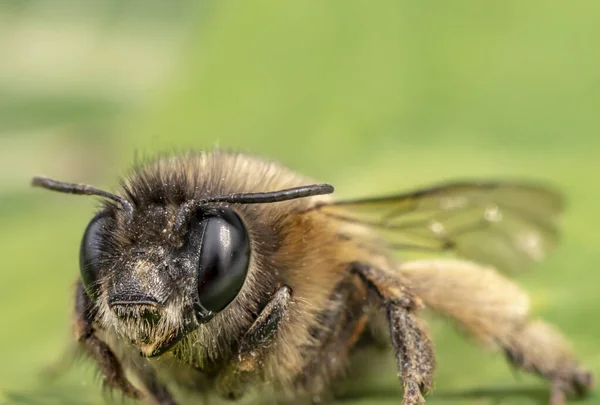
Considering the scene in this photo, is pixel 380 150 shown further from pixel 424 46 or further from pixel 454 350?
pixel 454 350

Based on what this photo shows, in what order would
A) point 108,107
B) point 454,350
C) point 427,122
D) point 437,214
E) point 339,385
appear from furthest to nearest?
point 108,107
point 427,122
point 454,350
point 437,214
point 339,385

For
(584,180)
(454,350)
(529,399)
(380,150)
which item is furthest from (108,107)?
(529,399)

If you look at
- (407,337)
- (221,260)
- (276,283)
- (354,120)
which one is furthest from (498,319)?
(354,120)

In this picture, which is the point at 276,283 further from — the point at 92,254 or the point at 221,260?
the point at 92,254

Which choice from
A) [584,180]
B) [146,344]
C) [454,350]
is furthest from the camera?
[584,180]

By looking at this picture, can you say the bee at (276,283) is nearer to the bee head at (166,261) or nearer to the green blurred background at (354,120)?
the bee head at (166,261)

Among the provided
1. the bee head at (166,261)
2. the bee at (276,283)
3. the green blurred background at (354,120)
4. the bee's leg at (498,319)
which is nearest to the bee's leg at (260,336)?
the bee at (276,283)

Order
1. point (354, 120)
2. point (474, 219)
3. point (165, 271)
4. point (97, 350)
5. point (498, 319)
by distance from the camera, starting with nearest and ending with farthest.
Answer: point (165, 271)
point (97, 350)
point (498, 319)
point (474, 219)
point (354, 120)
